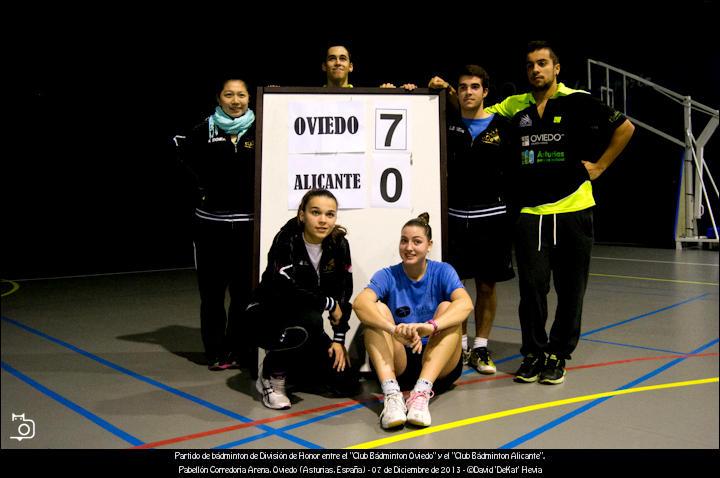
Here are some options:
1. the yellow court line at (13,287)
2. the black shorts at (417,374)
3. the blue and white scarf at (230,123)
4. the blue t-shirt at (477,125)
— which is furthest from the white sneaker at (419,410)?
the yellow court line at (13,287)

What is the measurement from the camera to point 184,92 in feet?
32.4

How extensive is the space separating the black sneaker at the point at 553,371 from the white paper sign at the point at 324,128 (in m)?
1.47

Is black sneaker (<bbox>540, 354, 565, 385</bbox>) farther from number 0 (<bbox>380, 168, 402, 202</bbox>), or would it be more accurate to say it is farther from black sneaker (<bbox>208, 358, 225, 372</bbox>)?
black sneaker (<bbox>208, 358, 225, 372</bbox>)

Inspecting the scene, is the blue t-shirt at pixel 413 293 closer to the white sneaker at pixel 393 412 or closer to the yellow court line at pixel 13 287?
the white sneaker at pixel 393 412

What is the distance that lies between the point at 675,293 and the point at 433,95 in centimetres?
361

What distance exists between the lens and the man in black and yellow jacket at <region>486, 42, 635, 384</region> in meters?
2.80

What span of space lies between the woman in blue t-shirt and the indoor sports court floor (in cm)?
12

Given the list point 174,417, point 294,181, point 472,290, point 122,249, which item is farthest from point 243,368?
point 122,249

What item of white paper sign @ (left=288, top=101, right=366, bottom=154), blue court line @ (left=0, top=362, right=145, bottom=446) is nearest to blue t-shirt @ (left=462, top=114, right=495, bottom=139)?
white paper sign @ (left=288, top=101, right=366, bottom=154)

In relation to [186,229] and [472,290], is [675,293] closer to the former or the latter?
[472,290]

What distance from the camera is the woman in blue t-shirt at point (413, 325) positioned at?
2.34m

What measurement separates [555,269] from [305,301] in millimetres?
1309

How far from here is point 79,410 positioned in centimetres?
253

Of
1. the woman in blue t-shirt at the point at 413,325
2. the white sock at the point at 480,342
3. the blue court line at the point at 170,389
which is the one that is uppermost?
the woman in blue t-shirt at the point at 413,325
